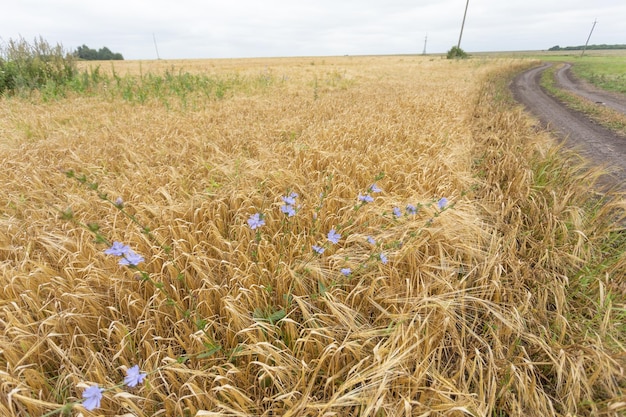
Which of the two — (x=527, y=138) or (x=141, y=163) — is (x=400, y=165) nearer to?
(x=527, y=138)

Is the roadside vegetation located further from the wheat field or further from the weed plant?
the weed plant

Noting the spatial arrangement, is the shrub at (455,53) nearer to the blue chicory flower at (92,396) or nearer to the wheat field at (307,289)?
the wheat field at (307,289)

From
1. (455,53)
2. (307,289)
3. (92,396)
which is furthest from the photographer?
(455,53)

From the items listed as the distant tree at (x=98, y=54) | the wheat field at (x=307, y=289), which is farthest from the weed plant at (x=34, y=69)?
the distant tree at (x=98, y=54)

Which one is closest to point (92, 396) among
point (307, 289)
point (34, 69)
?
point (307, 289)

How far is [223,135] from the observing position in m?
4.59

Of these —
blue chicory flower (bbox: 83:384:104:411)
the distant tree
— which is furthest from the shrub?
the distant tree

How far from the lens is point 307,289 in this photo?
1777mm

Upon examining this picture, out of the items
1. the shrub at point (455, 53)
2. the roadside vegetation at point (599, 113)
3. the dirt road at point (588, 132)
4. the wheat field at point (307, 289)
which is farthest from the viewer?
the shrub at point (455, 53)

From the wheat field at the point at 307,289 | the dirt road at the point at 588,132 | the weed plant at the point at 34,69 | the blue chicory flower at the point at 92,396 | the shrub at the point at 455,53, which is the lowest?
the dirt road at the point at 588,132

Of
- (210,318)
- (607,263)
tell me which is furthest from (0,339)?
(607,263)

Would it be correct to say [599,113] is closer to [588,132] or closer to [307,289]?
[588,132]

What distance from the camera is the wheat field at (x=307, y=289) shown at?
126cm

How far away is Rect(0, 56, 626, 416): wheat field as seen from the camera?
4.14 ft
